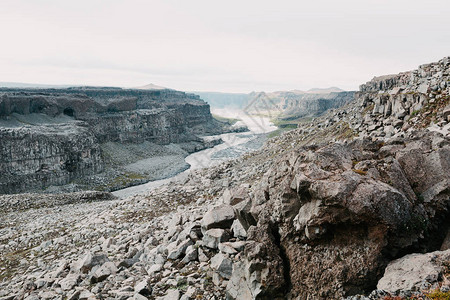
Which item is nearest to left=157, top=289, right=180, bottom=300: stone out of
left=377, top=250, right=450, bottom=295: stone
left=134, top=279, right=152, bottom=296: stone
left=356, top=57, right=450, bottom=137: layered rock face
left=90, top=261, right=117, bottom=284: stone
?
left=134, top=279, right=152, bottom=296: stone

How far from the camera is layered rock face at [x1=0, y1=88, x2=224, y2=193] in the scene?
6266 cm

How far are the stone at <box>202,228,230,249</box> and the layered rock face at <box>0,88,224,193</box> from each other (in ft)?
209

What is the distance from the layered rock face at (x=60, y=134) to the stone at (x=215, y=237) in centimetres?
6382

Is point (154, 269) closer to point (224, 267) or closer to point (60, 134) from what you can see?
point (224, 267)

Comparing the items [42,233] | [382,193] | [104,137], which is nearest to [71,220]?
[42,233]

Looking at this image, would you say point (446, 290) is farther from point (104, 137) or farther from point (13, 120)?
point (104, 137)

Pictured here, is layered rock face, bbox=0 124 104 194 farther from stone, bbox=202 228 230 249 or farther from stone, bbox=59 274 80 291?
stone, bbox=202 228 230 249

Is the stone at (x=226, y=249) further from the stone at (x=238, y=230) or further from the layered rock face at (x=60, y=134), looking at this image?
the layered rock face at (x=60, y=134)

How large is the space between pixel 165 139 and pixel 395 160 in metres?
123

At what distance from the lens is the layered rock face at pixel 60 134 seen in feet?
206

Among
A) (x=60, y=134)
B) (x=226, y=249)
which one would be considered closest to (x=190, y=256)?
(x=226, y=249)

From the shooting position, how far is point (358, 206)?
287 inches

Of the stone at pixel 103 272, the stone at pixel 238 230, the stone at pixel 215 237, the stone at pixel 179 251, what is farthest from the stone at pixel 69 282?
the stone at pixel 238 230

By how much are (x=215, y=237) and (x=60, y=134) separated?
7222cm
